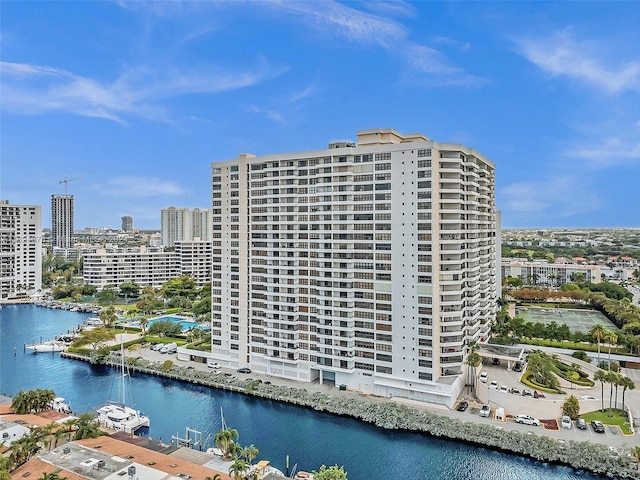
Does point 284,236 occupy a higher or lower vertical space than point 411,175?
lower

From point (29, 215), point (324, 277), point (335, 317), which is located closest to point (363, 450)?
point (335, 317)

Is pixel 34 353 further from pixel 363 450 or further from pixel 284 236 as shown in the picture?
pixel 363 450

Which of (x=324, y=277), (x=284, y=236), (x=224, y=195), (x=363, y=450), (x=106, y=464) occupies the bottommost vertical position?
(x=363, y=450)

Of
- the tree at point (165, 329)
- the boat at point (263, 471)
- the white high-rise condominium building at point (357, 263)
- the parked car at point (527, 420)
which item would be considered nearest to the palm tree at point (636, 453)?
the parked car at point (527, 420)

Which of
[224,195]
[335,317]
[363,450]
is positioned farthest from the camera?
[224,195]

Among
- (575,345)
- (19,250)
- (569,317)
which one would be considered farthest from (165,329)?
(19,250)

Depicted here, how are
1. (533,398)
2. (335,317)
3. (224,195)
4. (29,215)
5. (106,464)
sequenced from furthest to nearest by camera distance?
1. (29,215)
2. (224,195)
3. (335,317)
4. (533,398)
5. (106,464)
